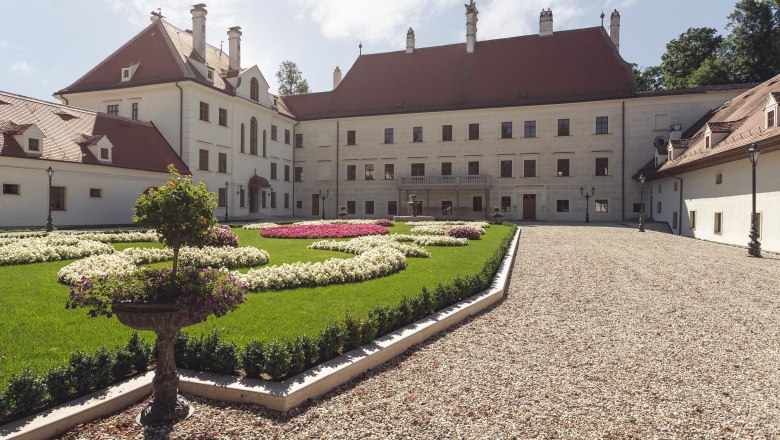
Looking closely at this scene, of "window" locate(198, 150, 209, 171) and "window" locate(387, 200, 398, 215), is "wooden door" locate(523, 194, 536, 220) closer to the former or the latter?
"window" locate(387, 200, 398, 215)

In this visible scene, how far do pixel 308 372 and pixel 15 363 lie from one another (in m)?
3.15

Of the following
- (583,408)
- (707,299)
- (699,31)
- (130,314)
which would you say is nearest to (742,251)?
(707,299)

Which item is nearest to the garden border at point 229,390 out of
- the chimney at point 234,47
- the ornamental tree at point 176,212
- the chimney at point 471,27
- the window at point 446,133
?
the ornamental tree at point 176,212

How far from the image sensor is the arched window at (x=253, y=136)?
41.8 metres

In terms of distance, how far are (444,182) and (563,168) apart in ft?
35.2

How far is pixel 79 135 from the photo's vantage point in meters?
29.2

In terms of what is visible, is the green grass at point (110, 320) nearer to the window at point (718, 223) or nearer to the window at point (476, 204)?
the window at point (718, 223)

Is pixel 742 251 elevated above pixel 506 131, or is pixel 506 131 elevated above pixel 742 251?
pixel 506 131

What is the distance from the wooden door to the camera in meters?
42.7

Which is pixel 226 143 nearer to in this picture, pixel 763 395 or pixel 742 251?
pixel 742 251

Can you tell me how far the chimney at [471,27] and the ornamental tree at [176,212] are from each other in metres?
48.2

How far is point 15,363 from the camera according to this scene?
16.5 ft

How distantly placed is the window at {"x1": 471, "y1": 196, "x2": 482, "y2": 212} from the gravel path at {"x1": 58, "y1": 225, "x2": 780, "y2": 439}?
33806 mm

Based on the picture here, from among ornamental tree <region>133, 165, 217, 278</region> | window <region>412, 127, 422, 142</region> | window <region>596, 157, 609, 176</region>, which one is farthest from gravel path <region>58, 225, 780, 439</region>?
window <region>412, 127, 422, 142</region>
